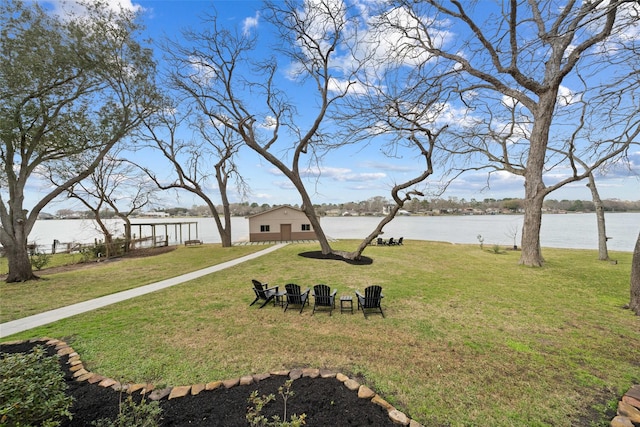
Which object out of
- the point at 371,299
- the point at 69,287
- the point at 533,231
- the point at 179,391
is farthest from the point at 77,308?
the point at 533,231

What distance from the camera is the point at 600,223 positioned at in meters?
13.5

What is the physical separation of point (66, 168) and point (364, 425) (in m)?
20.0

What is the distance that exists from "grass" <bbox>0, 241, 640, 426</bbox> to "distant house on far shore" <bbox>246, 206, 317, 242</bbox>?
15.7m

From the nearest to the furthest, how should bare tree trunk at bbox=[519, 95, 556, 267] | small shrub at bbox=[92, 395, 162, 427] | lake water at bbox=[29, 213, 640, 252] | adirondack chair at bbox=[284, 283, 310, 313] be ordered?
small shrub at bbox=[92, 395, 162, 427]
adirondack chair at bbox=[284, 283, 310, 313]
bare tree trunk at bbox=[519, 95, 556, 267]
lake water at bbox=[29, 213, 640, 252]

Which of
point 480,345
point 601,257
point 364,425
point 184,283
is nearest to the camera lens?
point 364,425

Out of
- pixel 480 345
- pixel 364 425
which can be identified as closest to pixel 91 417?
pixel 364 425

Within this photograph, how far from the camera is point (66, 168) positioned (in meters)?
15.0

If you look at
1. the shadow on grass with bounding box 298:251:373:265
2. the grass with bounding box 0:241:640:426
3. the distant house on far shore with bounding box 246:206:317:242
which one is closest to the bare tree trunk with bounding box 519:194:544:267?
the grass with bounding box 0:241:640:426

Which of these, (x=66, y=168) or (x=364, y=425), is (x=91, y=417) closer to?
(x=364, y=425)

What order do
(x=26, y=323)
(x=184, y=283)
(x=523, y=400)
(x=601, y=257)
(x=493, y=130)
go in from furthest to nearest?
(x=493, y=130) → (x=601, y=257) → (x=184, y=283) → (x=26, y=323) → (x=523, y=400)

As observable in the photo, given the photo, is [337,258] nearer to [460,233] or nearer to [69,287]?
[69,287]

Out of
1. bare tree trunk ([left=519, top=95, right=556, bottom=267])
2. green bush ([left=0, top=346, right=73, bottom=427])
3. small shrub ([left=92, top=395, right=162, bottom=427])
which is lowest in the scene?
small shrub ([left=92, top=395, right=162, bottom=427])

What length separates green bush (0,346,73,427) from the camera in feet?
6.85

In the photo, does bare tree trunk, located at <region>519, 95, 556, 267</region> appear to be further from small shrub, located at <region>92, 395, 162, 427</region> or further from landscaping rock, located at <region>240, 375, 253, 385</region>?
small shrub, located at <region>92, 395, 162, 427</region>
